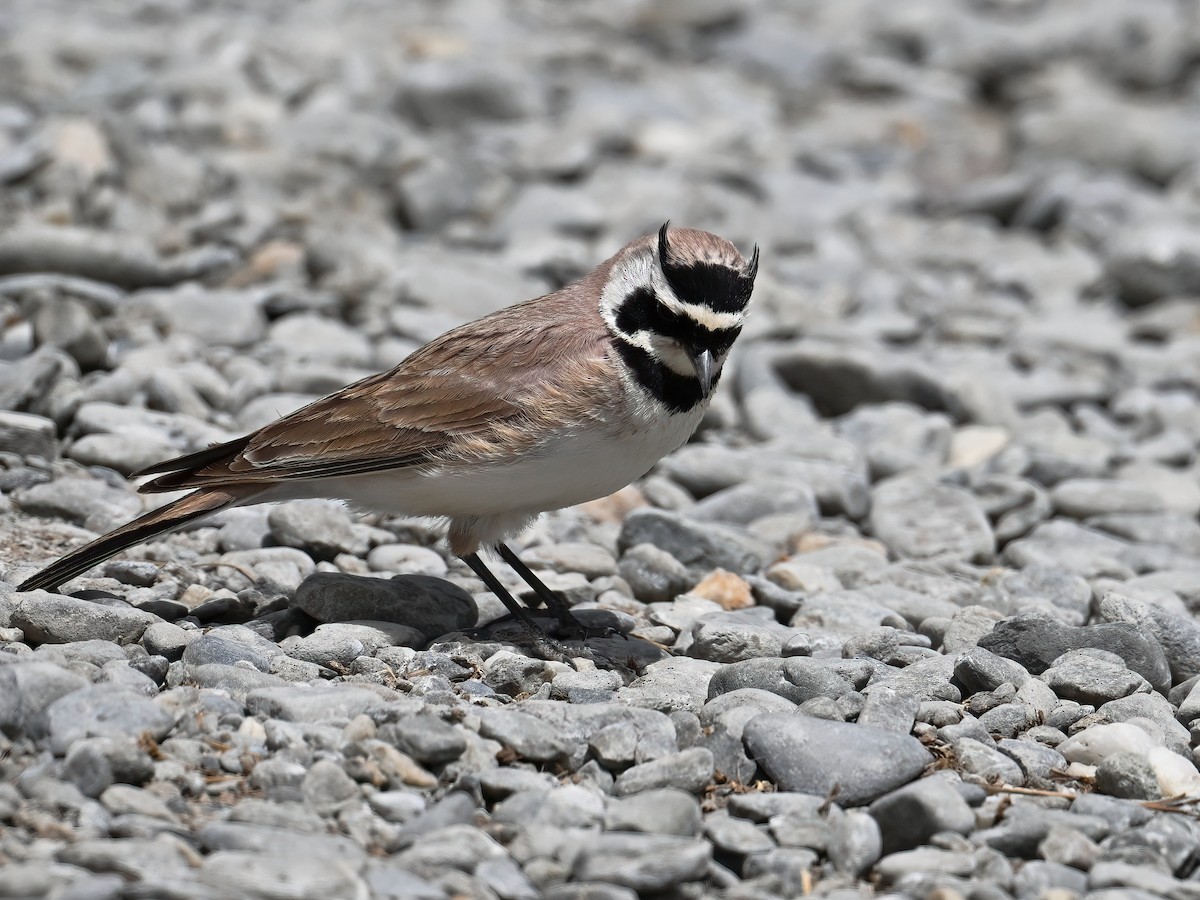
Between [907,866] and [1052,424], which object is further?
[1052,424]

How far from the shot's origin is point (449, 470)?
17.9 ft

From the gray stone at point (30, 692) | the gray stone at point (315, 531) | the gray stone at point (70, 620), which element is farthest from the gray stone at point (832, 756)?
the gray stone at point (315, 531)

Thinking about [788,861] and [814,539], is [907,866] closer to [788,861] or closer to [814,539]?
[788,861]

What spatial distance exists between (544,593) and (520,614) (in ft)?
0.70

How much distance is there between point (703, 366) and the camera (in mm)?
5195

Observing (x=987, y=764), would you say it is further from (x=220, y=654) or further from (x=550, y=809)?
(x=220, y=654)

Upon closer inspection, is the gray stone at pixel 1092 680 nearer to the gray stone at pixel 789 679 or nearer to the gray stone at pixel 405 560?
the gray stone at pixel 789 679

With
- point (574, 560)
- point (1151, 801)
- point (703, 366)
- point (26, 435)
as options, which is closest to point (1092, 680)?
point (1151, 801)

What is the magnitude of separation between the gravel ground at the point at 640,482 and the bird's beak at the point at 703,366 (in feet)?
3.03

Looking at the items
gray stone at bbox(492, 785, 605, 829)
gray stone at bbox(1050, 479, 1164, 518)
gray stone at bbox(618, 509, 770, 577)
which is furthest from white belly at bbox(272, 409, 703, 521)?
gray stone at bbox(1050, 479, 1164, 518)

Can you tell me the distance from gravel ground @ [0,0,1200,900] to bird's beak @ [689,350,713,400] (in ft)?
Result: 3.03

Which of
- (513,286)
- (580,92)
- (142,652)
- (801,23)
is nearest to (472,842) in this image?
(142,652)

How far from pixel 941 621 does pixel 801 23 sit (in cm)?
1244

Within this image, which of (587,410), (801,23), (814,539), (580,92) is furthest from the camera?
(801,23)
